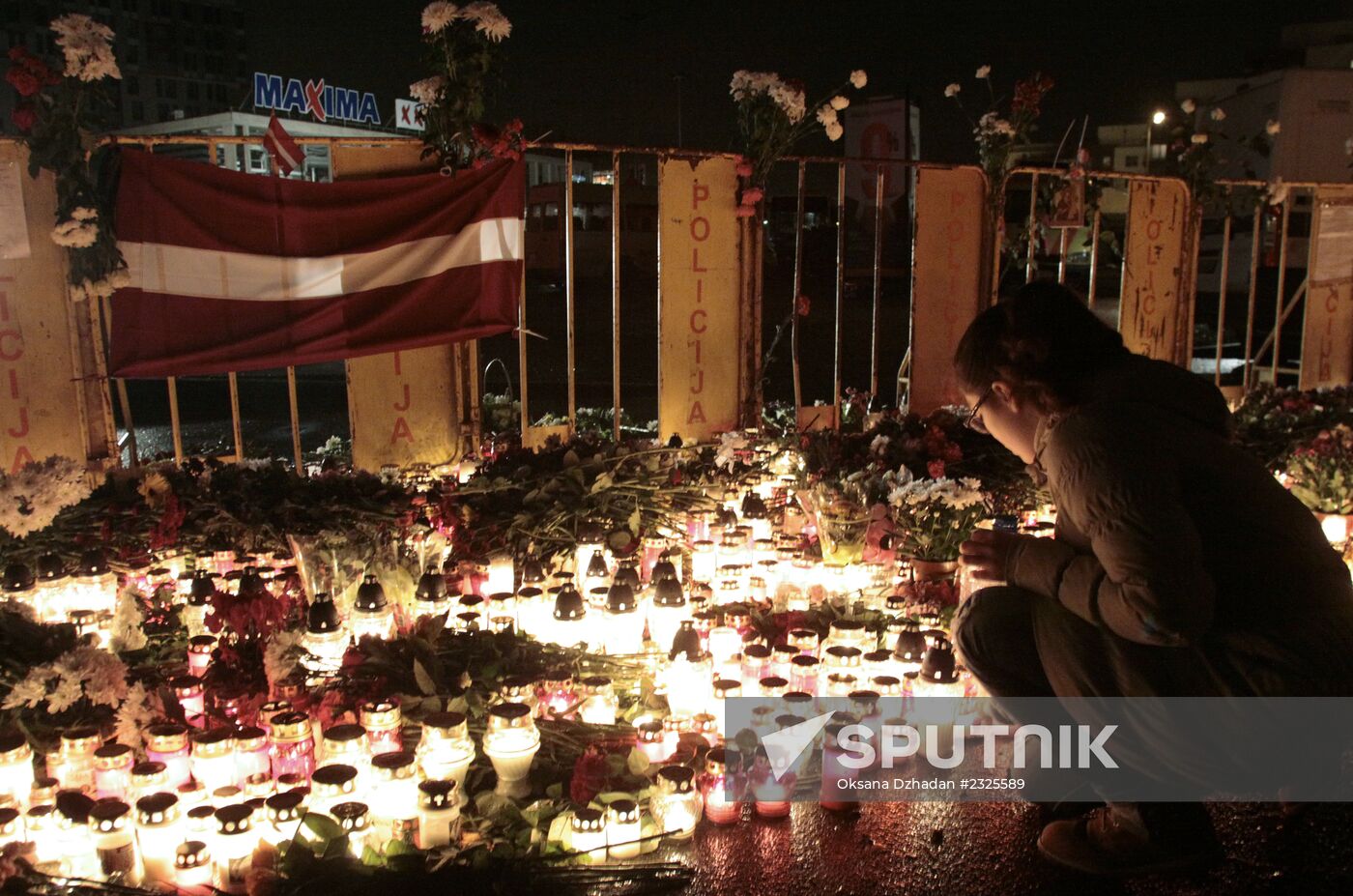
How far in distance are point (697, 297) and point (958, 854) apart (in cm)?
406

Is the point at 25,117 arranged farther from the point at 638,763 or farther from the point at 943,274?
the point at 943,274

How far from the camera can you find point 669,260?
5.87m

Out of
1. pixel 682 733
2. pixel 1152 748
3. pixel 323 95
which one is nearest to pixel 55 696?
pixel 682 733

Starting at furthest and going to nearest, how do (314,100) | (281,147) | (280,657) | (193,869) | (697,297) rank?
(314,100), (697,297), (281,147), (280,657), (193,869)

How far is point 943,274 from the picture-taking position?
6.74 meters

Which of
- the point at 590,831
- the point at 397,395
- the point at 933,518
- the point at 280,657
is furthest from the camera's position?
the point at 397,395

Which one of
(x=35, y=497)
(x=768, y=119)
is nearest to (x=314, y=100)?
(x=768, y=119)

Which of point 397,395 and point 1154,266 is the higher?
point 1154,266

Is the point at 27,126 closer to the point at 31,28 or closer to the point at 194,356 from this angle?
the point at 194,356

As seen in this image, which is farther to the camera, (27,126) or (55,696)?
(27,126)

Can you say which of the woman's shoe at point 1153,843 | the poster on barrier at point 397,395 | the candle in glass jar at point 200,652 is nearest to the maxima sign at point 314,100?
the poster on barrier at point 397,395

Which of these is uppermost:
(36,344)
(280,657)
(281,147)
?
(281,147)

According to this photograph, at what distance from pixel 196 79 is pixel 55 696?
254 feet

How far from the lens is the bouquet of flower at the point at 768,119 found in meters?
5.76
